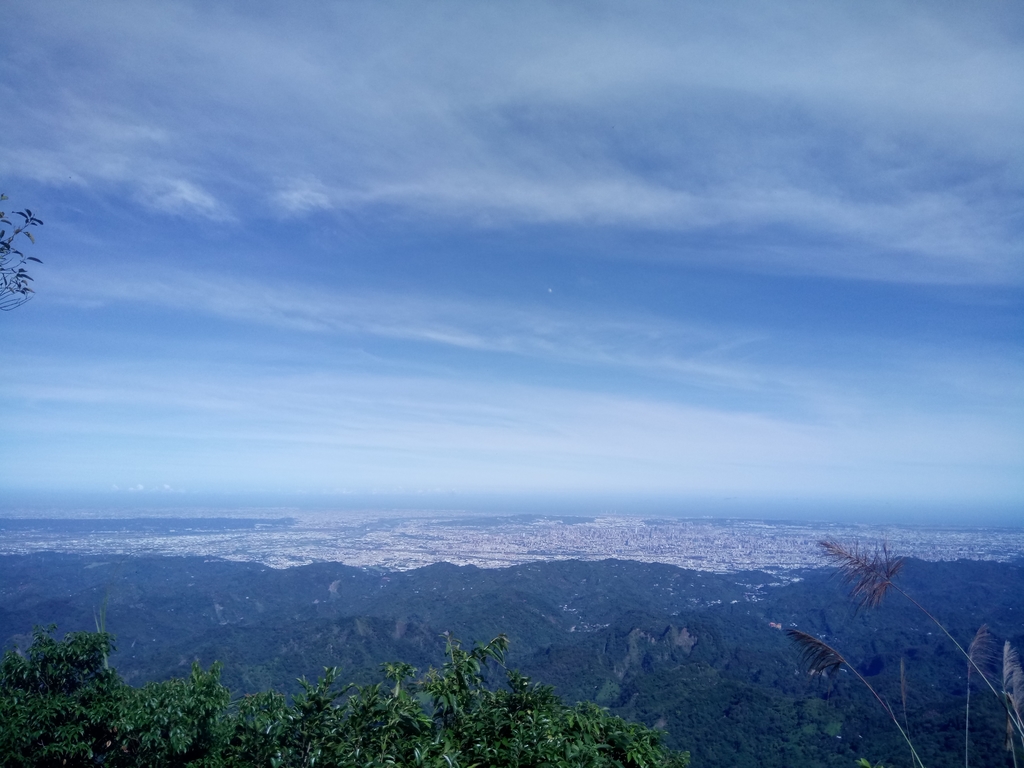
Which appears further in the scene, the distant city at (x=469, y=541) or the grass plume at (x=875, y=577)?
the distant city at (x=469, y=541)

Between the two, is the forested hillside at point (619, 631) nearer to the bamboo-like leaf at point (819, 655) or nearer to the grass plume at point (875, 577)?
the grass plume at point (875, 577)

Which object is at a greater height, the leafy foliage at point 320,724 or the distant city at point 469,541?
the leafy foliage at point 320,724

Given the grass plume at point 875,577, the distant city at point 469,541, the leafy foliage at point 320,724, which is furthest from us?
the distant city at point 469,541

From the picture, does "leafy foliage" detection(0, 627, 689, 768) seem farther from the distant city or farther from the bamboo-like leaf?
the distant city

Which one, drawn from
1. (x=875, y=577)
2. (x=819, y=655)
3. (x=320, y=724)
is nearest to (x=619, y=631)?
(x=819, y=655)

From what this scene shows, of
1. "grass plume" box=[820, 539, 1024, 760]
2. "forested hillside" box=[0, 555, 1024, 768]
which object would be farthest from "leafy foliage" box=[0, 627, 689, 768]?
"forested hillside" box=[0, 555, 1024, 768]

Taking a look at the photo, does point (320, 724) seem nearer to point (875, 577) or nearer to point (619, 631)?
point (875, 577)

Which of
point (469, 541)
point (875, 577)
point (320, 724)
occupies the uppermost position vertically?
point (875, 577)

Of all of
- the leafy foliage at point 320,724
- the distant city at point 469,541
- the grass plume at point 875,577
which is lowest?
the distant city at point 469,541

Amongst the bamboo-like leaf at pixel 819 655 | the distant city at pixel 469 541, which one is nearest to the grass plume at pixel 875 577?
the bamboo-like leaf at pixel 819 655
